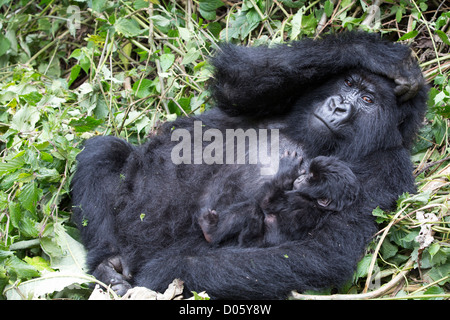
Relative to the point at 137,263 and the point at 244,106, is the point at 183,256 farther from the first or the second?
the point at 244,106

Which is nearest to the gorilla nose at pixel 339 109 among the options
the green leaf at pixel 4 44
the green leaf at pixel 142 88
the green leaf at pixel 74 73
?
the green leaf at pixel 142 88

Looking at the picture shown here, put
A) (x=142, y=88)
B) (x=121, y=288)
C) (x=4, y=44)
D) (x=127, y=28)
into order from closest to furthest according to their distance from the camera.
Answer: (x=121, y=288)
(x=142, y=88)
(x=127, y=28)
(x=4, y=44)

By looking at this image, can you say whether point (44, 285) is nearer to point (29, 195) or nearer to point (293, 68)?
point (29, 195)

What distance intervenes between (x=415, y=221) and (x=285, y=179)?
2.70 ft

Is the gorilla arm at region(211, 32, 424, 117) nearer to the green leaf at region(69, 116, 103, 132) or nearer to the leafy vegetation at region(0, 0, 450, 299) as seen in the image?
the leafy vegetation at region(0, 0, 450, 299)

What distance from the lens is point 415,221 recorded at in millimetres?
3393

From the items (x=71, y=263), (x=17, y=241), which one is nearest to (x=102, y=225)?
(x=71, y=263)

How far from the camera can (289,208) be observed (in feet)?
11.3

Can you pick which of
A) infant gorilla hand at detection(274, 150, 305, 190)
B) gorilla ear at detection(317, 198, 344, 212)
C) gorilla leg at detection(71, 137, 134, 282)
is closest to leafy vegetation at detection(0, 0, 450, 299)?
gorilla leg at detection(71, 137, 134, 282)

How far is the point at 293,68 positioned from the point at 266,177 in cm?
74

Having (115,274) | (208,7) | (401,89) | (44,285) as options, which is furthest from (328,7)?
(44,285)

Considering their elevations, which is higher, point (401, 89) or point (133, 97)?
point (401, 89)

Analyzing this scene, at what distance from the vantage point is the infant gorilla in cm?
338

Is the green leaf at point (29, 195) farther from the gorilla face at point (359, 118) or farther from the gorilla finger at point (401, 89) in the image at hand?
the gorilla finger at point (401, 89)
